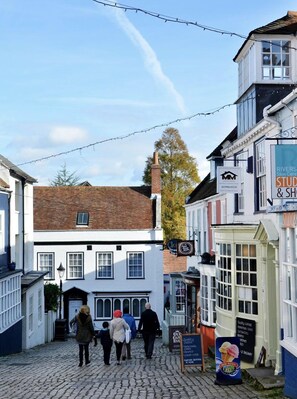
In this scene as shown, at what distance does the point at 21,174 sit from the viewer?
30.0 meters

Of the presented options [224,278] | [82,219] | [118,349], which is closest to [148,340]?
[118,349]

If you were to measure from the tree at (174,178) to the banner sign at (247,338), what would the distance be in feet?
123

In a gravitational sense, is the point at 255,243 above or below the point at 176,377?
above

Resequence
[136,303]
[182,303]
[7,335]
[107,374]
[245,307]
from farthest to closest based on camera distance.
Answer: [136,303], [182,303], [7,335], [245,307], [107,374]

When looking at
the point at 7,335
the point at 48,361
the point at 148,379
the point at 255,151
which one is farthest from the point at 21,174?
the point at 148,379

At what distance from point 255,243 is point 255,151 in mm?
2881

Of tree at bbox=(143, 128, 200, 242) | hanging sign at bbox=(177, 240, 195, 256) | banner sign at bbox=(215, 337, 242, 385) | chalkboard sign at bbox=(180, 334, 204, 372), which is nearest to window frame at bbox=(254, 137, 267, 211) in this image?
chalkboard sign at bbox=(180, 334, 204, 372)

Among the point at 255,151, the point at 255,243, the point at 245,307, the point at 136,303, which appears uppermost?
the point at 255,151

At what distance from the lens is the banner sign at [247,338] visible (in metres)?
16.0

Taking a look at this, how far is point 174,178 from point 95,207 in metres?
13.6

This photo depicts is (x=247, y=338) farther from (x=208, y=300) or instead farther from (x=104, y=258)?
(x=104, y=258)

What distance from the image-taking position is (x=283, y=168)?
446 inches

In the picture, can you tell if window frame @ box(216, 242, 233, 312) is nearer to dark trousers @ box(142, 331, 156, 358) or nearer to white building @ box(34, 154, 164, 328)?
dark trousers @ box(142, 331, 156, 358)

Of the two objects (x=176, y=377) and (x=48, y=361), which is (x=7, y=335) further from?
(x=176, y=377)
